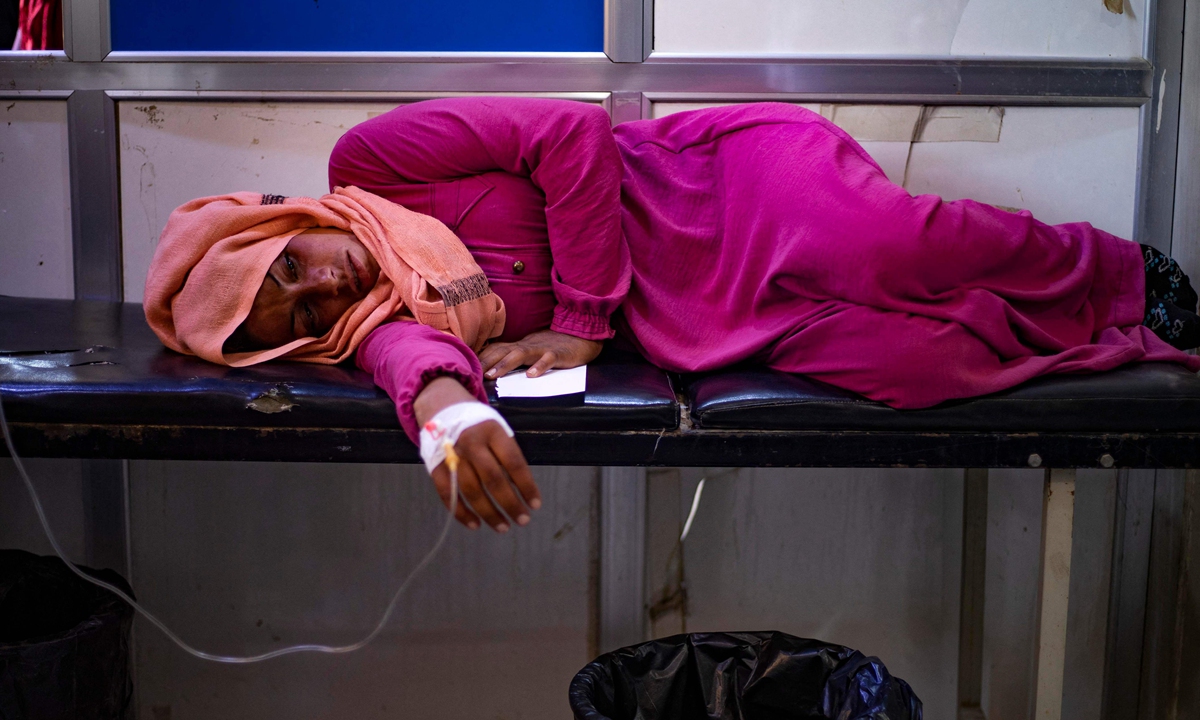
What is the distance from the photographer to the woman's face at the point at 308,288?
3.83ft

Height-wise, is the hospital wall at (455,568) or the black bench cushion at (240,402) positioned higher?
the black bench cushion at (240,402)

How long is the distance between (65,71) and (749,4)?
4.62 ft

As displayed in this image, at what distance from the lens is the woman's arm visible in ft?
2.56

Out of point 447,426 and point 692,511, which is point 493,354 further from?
point 692,511

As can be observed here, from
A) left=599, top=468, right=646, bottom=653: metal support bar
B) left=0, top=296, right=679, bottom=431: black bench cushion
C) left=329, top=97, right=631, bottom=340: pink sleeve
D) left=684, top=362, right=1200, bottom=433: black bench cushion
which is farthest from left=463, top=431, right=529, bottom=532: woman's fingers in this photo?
left=599, top=468, right=646, bottom=653: metal support bar

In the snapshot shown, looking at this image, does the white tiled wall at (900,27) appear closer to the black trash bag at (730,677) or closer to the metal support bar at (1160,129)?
the metal support bar at (1160,129)

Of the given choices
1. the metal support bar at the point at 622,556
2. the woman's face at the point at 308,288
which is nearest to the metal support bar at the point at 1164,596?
the metal support bar at the point at 622,556

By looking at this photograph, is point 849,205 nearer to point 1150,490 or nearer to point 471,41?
point 471,41

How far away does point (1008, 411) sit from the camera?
1.02 meters

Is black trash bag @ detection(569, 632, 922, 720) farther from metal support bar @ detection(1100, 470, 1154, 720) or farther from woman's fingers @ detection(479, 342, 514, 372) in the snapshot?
metal support bar @ detection(1100, 470, 1154, 720)

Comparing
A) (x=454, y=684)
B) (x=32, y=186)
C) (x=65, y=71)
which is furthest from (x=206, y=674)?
(x=65, y=71)

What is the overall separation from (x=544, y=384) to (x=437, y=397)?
259 millimetres

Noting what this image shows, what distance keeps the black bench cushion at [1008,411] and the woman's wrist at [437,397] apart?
340 millimetres

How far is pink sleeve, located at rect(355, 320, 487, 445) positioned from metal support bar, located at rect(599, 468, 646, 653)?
67 cm
